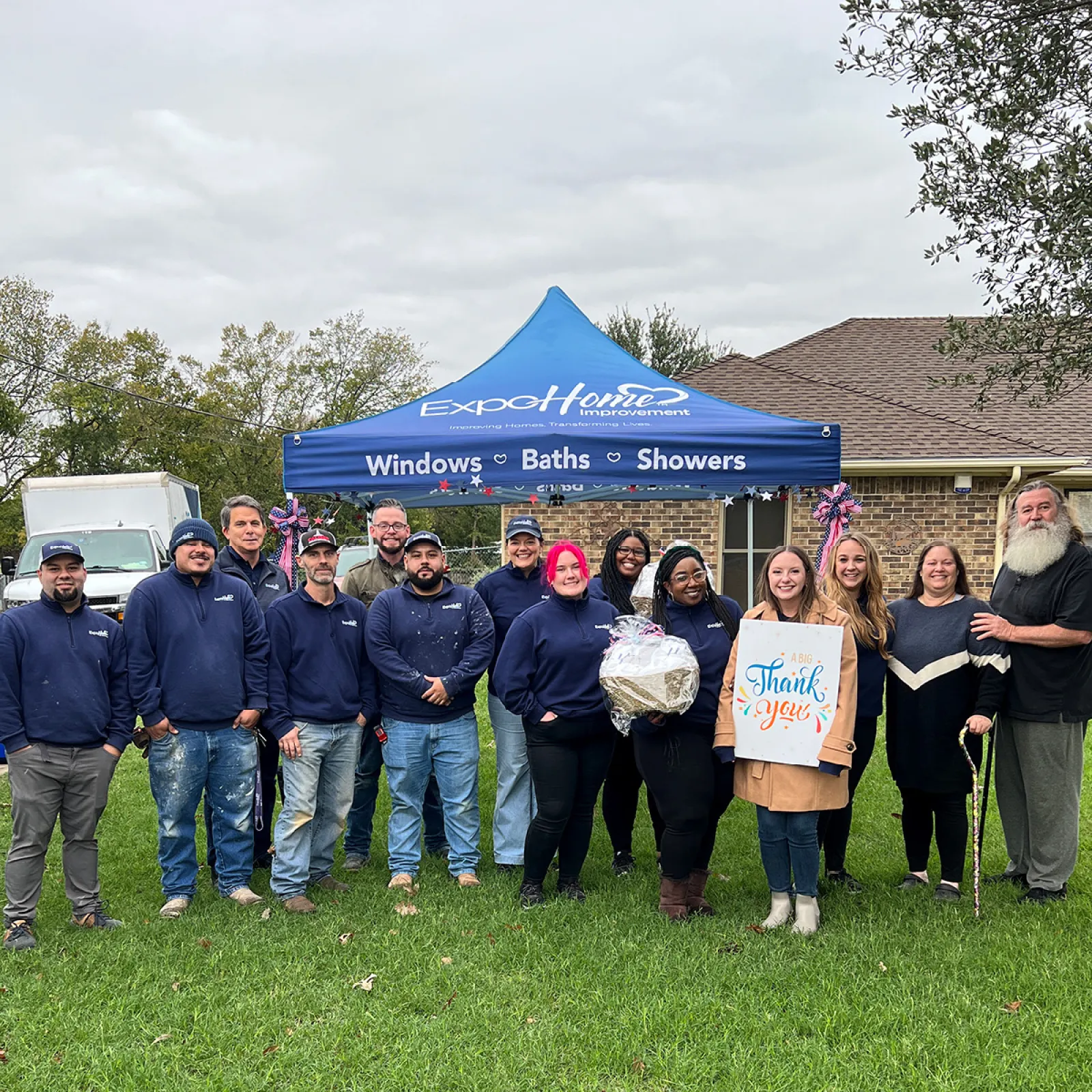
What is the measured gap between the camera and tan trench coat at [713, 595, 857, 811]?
442 cm

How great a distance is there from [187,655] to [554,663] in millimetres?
1870

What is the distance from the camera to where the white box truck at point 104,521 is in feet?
47.7

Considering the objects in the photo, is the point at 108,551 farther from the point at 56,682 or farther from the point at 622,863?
the point at 622,863

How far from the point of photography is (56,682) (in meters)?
4.56

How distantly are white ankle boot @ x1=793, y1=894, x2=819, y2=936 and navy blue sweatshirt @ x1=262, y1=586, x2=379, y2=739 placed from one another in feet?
7.95

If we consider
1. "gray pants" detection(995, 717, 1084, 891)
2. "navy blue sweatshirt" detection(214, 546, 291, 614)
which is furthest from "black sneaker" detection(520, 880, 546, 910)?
"gray pants" detection(995, 717, 1084, 891)

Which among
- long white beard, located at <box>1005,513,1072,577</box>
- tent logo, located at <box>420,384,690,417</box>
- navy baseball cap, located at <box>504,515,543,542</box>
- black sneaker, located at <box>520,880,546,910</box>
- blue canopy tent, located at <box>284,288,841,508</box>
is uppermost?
tent logo, located at <box>420,384,690,417</box>

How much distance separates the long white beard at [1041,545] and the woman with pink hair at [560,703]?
2121 mm

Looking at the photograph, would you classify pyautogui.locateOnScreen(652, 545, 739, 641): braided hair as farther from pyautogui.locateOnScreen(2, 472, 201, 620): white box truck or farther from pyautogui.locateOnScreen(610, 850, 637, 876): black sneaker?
pyautogui.locateOnScreen(2, 472, 201, 620): white box truck

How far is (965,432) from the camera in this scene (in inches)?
484

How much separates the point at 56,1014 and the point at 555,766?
238 centimetres

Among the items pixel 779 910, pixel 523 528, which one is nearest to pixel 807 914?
pixel 779 910

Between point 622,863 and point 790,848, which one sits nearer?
point 790,848

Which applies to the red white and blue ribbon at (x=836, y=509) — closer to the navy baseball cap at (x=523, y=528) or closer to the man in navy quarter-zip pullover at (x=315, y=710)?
the navy baseball cap at (x=523, y=528)
